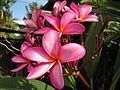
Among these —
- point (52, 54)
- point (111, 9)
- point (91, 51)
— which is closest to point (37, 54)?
point (52, 54)

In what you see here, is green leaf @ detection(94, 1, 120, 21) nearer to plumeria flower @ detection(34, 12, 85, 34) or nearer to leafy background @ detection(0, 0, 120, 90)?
leafy background @ detection(0, 0, 120, 90)

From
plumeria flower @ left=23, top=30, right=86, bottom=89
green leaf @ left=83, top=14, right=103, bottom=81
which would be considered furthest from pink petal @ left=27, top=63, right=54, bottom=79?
green leaf @ left=83, top=14, right=103, bottom=81

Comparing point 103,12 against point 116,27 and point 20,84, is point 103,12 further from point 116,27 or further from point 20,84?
point 20,84

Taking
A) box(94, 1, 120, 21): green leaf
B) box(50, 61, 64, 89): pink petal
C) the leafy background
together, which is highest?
box(50, 61, 64, 89): pink petal

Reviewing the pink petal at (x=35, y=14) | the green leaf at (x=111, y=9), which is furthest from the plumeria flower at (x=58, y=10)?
the green leaf at (x=111, y=9)

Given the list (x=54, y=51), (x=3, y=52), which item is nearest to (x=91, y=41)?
(x=54, y=51)

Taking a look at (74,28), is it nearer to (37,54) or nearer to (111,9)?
(37,54)

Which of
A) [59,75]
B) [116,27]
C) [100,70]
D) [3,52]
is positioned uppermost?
[59,75]
